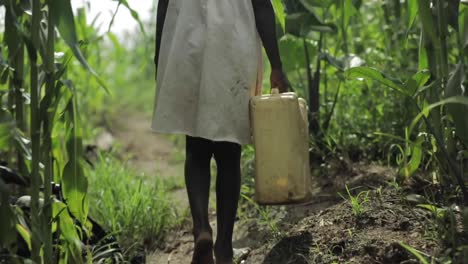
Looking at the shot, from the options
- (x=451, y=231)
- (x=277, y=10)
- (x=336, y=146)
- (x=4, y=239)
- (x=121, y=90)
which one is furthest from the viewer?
(x=121, y=90)

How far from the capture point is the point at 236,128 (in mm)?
2877

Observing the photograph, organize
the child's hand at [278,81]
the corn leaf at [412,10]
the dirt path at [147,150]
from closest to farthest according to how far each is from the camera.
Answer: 1. the child's hand at [278,81]
2. the corn leaf at [412,10]
3. the dirt path at [147,150]

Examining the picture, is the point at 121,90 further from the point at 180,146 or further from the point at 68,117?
the point at 68,117

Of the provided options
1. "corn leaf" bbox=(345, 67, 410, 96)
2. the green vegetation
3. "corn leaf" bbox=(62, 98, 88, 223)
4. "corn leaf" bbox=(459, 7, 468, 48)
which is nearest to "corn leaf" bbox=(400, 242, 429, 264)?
the green vegetation

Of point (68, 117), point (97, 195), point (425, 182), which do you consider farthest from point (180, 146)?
point (68, 117)

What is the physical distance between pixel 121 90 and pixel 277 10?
5.40m

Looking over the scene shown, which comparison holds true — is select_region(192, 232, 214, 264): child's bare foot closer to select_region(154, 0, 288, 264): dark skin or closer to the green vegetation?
select_region(154, 0, 288, 264): dark skin

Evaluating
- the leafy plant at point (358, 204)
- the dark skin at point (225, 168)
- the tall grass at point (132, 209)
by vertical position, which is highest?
the dark skin at point (225, 168)

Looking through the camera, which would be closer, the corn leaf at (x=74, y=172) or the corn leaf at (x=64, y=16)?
the corn leaf at (x=64, y=16)

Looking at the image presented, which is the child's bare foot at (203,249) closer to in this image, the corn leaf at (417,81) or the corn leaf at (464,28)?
the corn leaf at (417,81)

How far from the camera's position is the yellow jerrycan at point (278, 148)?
283 cm

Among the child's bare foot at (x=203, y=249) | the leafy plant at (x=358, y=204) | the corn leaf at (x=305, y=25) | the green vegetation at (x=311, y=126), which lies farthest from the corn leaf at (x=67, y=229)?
the corn leaf at (x=305, y=25)

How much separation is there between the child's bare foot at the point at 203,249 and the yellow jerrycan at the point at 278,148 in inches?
9.2

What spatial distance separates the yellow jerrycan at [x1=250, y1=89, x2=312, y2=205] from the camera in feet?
9.30
